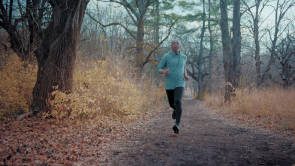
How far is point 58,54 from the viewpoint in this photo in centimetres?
588

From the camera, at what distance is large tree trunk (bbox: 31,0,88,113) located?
5828mm

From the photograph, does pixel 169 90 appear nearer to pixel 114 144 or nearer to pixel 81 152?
pixel 114 144

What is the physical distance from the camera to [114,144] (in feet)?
14.7

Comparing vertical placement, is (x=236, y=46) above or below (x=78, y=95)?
above

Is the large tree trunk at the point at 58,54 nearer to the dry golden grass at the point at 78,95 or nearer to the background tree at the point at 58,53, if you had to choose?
the background tree at the point at 58,53

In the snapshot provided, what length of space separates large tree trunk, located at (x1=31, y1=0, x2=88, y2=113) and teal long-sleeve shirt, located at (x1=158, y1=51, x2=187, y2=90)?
2.70 metres

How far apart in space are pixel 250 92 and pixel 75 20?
8071mm

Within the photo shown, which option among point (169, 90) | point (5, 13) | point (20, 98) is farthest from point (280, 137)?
point (5, 13)

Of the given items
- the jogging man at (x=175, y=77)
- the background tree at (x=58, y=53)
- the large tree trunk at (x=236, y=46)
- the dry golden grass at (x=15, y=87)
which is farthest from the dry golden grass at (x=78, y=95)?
the large tree trunk at (x=236, y=46)

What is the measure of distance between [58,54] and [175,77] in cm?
332

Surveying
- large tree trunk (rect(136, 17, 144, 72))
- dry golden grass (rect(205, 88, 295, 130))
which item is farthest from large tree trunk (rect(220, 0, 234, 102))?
large tree trunk (rect(136, 17, 144, 72))

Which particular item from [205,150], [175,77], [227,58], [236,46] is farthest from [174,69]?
[236,46]

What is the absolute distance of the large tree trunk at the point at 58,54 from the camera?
5828mm

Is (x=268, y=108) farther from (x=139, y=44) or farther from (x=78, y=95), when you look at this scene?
(x=139, y=44)
